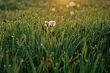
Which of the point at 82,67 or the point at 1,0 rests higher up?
the point at 82,67

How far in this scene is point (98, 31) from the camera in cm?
279

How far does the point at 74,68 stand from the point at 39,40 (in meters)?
0.67

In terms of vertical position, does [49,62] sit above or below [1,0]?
above

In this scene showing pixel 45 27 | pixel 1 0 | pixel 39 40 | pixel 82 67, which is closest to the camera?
pixel 82 67

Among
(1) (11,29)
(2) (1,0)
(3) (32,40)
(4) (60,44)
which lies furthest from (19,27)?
(2) (1,0)

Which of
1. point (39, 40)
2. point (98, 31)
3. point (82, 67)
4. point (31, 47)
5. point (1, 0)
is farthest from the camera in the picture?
point (1, 0)

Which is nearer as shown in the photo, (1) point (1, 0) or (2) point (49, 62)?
(2) point (49, 62)

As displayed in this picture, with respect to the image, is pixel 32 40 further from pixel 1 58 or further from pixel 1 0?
pixel 1 0

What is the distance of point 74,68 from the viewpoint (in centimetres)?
172

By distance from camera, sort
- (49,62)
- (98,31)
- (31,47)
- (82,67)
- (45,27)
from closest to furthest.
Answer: (82,67), (49,62), (31,47), (45,27), (98,31)

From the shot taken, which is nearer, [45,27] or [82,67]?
[82,67]

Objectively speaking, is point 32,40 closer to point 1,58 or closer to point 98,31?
point 1,58

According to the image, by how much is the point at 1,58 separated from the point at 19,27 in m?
1.05

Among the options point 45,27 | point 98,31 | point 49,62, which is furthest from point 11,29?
point 49,62
